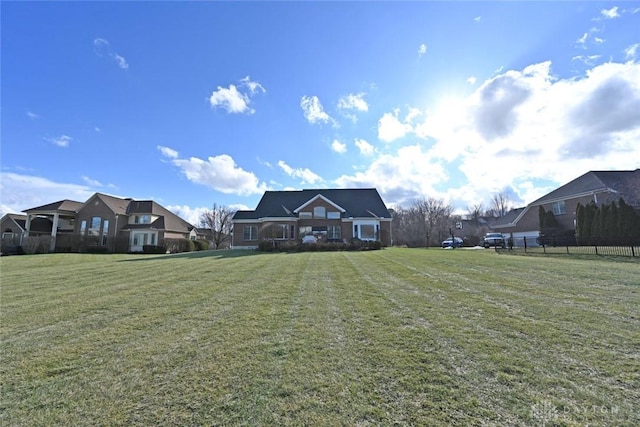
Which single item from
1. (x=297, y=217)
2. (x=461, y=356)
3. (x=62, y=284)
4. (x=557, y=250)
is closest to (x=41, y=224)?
(x=297, y=217)

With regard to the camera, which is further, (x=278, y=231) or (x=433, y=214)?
(x=433, y=214)

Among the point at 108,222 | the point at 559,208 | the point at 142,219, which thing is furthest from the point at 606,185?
the point at 108,222

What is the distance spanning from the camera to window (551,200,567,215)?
31.3 m

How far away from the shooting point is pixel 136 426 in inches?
104

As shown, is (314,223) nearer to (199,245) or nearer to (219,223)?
(199,245)

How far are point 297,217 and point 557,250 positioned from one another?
23.7 metres

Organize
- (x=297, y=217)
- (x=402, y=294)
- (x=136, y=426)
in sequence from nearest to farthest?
(x=136, y=426) < (x=402, y=294) < (x=297, y=217)

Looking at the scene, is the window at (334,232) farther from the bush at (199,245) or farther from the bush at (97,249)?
the bush at (97,249)

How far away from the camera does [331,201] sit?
3619 centimetres

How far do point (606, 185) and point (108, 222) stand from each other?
5422 cm

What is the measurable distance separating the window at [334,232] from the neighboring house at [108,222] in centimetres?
2020

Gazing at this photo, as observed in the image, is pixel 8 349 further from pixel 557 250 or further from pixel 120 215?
pixel 120 215

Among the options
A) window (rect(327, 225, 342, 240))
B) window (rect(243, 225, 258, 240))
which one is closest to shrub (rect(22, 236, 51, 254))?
window (rect(243, 225, 258, 240))

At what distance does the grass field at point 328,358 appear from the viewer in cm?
279
